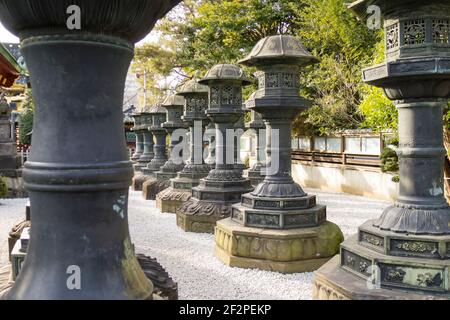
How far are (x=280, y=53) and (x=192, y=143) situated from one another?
4.41m

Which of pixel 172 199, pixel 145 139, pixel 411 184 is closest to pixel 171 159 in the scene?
pixel 172 199

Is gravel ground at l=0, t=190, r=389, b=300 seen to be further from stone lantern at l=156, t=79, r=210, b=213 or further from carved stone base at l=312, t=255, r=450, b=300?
carved stone base at l=312, t=255, r=450, b=300

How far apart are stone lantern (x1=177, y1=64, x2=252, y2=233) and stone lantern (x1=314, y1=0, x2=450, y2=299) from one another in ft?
13.4

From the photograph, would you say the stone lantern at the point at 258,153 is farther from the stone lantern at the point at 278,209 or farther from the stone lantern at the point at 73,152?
the stone lantern at the point at 73,152

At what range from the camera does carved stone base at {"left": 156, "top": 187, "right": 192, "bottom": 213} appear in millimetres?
9320

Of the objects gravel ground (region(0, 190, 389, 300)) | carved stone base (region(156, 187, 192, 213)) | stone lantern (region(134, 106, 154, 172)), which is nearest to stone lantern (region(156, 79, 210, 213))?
carved stone base (region(156, 187, 192, 213))

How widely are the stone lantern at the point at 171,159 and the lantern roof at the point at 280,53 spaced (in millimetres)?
5253

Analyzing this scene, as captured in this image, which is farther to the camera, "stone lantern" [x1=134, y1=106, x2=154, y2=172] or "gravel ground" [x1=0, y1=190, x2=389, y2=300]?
"stone lantern" [x1=134, y1=106, x2=154, y2=172]

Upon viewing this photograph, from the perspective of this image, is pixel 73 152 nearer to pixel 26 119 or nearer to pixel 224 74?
pixel 224 74

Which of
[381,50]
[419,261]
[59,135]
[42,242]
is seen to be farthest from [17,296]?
[381,50]

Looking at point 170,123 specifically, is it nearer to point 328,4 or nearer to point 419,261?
point 328,4

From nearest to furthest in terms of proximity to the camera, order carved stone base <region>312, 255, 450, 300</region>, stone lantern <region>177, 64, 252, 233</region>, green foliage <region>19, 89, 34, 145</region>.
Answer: carved stone base <region>312, 255, 450, 300</region> < stone lantern <region>177, 64, 252, 233</region> < green foliage <region>19, 89, 34, 145</region>

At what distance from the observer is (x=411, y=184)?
3.51 meters
